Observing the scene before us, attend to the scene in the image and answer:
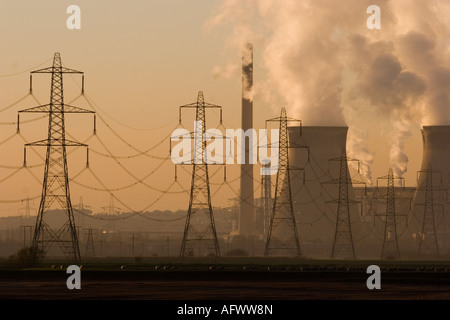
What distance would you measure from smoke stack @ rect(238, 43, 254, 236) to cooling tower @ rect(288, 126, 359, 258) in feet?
25.0

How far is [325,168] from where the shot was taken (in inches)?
3851

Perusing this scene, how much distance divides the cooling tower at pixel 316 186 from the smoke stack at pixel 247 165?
763cm

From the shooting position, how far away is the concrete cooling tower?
9888 centimetres

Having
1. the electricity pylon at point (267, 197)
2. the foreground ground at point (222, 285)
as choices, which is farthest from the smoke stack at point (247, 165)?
the foreground ground at point (222, 285)

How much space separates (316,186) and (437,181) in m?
12.1

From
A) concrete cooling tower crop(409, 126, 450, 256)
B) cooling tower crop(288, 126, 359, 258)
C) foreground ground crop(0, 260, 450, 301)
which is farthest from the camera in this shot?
concrete cooling tower crop(409, 126, 450, 256)

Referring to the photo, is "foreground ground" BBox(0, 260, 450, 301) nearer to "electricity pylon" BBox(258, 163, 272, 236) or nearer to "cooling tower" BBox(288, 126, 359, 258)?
"cooling tower" BBox(288, 126, 359, 258)

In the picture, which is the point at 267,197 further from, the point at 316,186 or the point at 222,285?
the point at 222,285

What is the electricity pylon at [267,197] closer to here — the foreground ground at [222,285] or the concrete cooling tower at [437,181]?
the concrete cooling tower at [437,181]

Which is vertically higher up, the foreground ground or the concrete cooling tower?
the concrete cooling tower

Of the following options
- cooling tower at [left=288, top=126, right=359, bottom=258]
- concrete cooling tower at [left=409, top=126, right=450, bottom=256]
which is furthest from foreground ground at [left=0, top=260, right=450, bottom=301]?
concrete cooling tower at [left=409, top=126, right=450, bottom=256]

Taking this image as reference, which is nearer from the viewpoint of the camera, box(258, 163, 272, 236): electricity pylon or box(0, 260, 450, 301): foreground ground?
box(0, 260, 450, 301): foreground ground

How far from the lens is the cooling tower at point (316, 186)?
9725 cm
